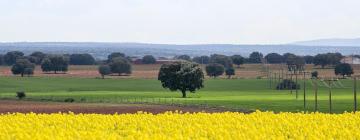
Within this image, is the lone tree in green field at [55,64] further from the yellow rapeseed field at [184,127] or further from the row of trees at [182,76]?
the yellow rapeseed field at [184,127]

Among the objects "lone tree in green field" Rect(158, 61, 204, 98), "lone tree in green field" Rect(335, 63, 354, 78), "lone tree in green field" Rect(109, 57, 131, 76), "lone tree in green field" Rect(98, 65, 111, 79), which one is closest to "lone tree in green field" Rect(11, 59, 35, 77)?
"lone tree in green field" Rect(98, 65, 111, 79)

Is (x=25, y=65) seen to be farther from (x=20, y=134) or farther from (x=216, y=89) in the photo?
(x=20, y=134)

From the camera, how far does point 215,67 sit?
7013 inches

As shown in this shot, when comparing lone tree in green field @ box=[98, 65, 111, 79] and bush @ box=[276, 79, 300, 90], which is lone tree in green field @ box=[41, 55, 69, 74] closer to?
lone tree in green field @ box=[98, 65, 111, 79]

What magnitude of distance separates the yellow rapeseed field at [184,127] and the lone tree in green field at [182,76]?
78721 millimetres

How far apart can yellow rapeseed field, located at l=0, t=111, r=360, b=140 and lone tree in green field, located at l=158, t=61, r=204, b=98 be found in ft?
258

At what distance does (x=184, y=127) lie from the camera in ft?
92.1

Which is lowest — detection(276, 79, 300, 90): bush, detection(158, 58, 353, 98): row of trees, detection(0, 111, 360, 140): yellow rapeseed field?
detection(276, 79, 300, 90): bush

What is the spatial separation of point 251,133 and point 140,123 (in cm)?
629

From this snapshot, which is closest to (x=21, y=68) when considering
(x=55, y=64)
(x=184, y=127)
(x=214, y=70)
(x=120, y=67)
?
(x=55, y=64)

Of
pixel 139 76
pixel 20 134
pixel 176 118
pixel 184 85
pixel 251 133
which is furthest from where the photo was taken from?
pixel 139 76

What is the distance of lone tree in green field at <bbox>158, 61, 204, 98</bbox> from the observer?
371ft

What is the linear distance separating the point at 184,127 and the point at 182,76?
3353 inches

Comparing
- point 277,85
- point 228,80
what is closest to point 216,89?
point 277,85
